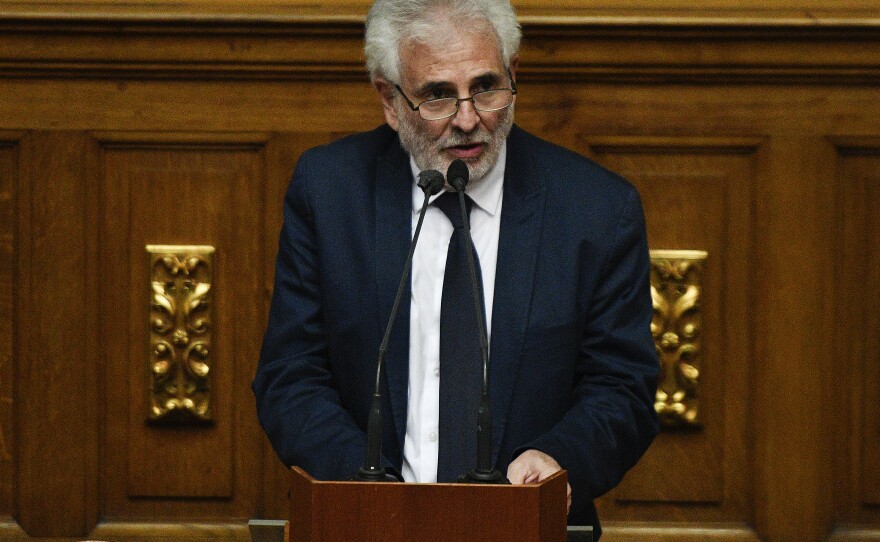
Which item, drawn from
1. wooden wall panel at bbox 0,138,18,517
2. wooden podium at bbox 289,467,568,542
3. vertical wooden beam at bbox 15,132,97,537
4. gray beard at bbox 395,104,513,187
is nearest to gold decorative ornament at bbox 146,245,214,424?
vertical wooden beam at bbox 15,132,97,537

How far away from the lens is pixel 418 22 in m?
2.32

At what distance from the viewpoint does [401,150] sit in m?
2.51

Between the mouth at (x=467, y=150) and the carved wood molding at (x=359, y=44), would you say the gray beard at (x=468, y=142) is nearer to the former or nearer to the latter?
the mouth at (x=467, y=150)

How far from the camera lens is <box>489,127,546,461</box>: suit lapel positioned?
91.0 inches

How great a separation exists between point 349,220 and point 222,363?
1009mm

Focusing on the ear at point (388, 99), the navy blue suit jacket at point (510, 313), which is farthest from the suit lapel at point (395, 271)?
the ear at point (388, 99)

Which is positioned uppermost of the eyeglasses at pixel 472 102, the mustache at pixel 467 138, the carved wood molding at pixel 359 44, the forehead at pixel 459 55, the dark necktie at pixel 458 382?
the carved wood molding at pixel 359 44

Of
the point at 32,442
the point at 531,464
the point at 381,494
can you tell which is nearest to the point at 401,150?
the point at 531,464

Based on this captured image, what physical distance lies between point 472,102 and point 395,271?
32 cm

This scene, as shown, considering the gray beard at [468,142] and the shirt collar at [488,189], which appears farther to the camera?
the shirt collar at [488,189]

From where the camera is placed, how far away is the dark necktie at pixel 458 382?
2271 millimetres

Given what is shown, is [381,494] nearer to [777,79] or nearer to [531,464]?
[531,464]

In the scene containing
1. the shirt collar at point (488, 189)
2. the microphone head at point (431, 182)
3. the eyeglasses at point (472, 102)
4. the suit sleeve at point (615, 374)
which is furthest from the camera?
the shirt collar at point (488, 189)

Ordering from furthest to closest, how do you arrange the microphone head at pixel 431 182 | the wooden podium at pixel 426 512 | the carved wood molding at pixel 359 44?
the carved wood molding at pixel 359 44 → the microphone head at pixel 431 182 → the wooden podium at pixel 426 512
